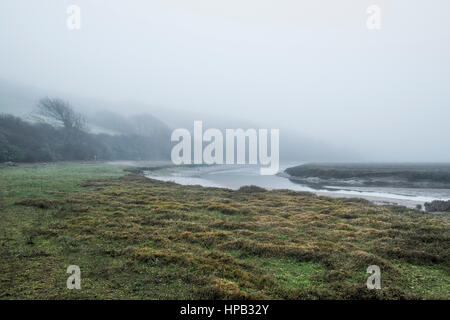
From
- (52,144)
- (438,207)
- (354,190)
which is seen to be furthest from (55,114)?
(438,207)

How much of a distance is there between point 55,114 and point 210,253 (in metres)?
121

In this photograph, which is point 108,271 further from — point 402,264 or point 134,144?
point 134,144

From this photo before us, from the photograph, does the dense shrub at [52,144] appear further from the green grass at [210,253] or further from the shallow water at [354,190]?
the green grass at [210,253]

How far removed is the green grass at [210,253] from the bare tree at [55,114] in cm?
9986

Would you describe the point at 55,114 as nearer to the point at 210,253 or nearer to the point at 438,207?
the point at 210,253

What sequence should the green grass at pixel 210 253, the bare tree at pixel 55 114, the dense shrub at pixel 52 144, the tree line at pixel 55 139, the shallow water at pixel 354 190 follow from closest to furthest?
1. the green grass at pixel 210 253
2. the shallow water at pixel 354 190
3. the dense shrub at pixel 52 144
4. the tree line at pixel 55 139
5. the bare tree at pixel 55 114

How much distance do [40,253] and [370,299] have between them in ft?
48.4

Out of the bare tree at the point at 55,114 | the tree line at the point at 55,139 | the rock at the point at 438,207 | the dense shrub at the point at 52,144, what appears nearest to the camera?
the rock at the point at 438,207

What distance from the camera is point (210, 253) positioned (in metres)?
14.3

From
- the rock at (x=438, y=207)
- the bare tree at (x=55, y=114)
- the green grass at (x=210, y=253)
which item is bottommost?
the rock at (x=438, y=207)

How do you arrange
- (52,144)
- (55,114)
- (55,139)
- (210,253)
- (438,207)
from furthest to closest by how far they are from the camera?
(55,114) → (55,139) → (52,144) → (438,207) → (210,253)

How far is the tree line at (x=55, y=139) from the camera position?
77.4m

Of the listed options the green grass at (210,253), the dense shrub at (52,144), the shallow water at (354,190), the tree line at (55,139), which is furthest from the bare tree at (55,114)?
the green grass at (210,253)
